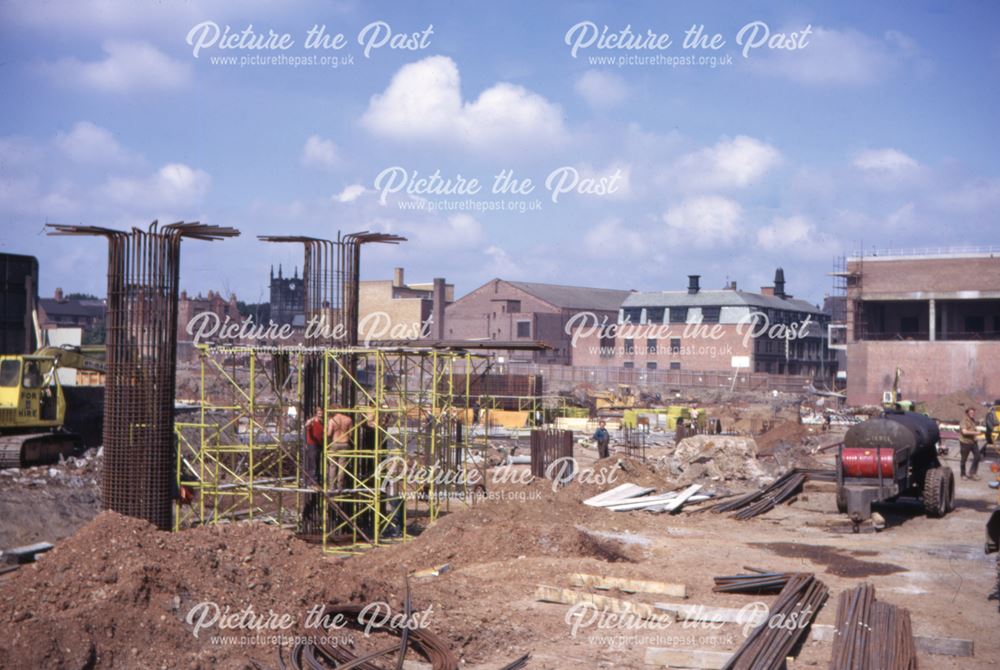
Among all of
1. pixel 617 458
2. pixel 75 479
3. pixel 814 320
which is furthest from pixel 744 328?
pixel 75 479

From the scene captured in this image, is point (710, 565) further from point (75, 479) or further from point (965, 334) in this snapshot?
point (965, 334)

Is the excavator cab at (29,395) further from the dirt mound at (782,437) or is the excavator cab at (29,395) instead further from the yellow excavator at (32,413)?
the dirt mound at (782,437)

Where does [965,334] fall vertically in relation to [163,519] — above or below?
above

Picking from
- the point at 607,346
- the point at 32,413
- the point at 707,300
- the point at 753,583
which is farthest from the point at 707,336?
the point at 753,583

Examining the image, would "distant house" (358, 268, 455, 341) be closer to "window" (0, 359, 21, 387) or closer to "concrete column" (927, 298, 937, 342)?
"concrete column" (927, 298, 937, 342)

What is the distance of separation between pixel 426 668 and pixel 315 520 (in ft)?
26.1

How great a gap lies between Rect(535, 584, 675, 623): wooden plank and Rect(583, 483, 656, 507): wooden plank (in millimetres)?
→ 8639

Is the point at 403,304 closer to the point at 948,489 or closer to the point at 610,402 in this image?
the point at 610,402

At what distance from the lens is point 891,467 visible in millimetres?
16953

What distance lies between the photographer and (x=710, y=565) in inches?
563

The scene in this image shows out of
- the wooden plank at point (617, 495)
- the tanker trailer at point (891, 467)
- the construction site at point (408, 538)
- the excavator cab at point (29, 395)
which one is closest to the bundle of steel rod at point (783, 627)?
the construction site at point (408, 538)

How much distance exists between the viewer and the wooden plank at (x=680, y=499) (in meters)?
20.2

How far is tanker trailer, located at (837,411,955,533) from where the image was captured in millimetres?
16969

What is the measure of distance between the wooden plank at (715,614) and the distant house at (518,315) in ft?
187
